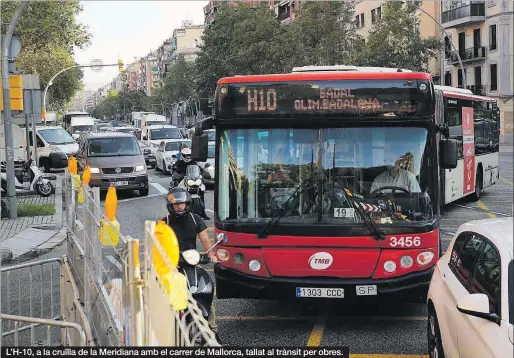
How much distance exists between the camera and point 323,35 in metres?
49.3

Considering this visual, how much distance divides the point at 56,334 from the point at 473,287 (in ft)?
13.2

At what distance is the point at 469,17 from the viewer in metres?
54.5

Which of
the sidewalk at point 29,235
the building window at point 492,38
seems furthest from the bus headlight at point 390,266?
the building window at point 492,38

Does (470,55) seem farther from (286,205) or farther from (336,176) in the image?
(286,205)

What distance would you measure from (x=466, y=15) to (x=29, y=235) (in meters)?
47.0

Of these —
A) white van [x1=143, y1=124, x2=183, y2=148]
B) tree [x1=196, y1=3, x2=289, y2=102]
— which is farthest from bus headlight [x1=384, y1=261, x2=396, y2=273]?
tree [x1=196, y1=3, x2=289, y2=102]

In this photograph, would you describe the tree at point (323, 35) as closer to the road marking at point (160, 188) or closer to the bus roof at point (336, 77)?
the road marking at point (160, 188)

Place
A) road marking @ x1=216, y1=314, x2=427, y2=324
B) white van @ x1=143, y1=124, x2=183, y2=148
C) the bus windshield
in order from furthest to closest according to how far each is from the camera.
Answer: white van @ x1=143, y1=124, x2=183, y2=148, road marking @ x1=216, y1=314, x2=427, y2=324, the bus windshield

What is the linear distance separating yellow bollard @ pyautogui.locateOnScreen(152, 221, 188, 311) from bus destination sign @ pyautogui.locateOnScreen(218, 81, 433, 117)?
4584 millimetres

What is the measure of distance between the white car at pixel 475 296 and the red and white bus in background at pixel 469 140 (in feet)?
30.9

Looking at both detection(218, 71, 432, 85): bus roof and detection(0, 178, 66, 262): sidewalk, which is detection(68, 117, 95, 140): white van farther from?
detection(218, 71, 432, 85): bus roof

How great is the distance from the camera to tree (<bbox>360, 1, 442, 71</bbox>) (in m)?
→ 46.0

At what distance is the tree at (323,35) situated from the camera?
49000 millimetres

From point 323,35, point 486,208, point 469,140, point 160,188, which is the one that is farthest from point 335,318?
point 323,35
